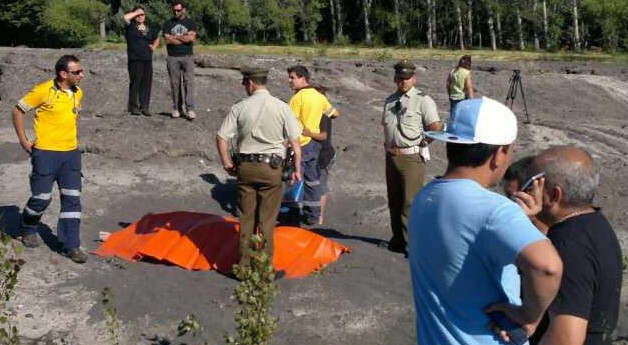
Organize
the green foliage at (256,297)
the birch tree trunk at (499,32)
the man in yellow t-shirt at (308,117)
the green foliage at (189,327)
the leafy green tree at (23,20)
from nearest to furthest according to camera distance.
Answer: the green foliage at (256,297), the green foliage at (189,327), the man in yellow t-shirt at (308,117), the leafy green tree at (23,20), the birch tree trunk at (499,32)

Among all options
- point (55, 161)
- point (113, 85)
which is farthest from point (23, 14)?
point (55, 161)

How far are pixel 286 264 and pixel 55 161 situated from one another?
2.26 meters

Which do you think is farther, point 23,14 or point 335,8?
point 335,8

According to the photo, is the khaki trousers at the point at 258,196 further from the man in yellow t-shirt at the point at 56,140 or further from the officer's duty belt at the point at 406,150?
the man in yellow t-shirt at the point at 56,140

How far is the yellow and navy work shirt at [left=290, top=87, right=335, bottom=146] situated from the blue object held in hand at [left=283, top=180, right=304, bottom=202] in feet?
2.23

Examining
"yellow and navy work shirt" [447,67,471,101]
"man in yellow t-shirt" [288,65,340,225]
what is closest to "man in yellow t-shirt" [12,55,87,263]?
"man in yellow t-shirt" [288,65,340,225]

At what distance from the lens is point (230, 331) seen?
6715mm

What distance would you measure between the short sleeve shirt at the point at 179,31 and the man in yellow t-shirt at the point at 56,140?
5664mm

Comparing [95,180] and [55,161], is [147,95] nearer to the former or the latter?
[95,180]

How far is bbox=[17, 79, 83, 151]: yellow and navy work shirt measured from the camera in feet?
26.0

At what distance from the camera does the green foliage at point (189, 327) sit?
6.27 metres

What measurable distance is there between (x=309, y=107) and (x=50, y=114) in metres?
2.69

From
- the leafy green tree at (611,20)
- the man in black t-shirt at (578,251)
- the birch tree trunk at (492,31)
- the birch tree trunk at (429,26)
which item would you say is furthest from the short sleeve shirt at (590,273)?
the birch tree trunk at (492,31)

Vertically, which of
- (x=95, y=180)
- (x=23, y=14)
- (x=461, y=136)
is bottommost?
(x=95, y=180)
